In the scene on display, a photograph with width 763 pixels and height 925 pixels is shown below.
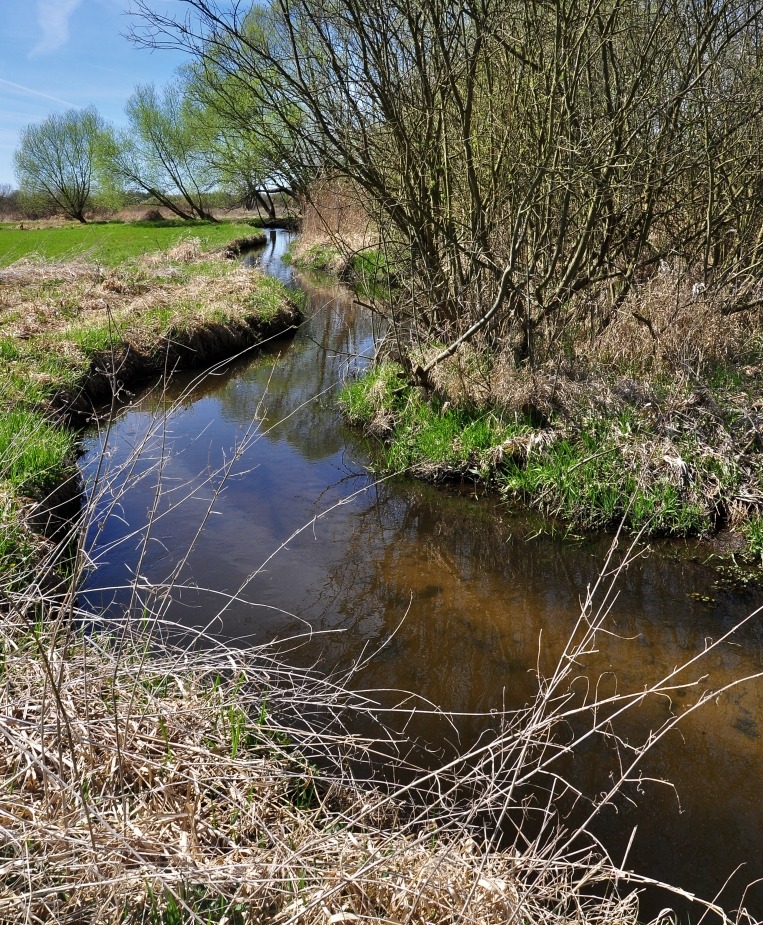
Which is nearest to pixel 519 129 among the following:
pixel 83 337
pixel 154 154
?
pixel 83 337

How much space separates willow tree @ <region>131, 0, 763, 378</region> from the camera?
24.7 ft

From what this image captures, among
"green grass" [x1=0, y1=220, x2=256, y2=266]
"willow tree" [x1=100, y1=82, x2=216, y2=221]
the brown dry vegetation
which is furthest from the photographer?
"willow tree" [x1=100, y1=82, x2=216, y2=221]

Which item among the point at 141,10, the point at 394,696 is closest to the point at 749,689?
the point at 394,696

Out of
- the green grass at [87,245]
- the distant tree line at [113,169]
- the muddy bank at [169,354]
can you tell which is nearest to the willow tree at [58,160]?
the distant tree line at [113,169]

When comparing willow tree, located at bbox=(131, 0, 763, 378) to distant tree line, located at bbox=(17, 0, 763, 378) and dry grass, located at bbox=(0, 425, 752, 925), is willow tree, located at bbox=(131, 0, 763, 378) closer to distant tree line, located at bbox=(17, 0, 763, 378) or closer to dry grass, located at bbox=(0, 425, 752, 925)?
distant tree line, located at bbox=(17, 0, 763, 378)

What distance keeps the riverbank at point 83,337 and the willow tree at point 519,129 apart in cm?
264

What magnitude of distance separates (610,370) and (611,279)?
2.04 m

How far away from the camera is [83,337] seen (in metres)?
10.8

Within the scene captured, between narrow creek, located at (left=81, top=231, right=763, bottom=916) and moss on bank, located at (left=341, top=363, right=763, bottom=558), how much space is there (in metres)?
0.31

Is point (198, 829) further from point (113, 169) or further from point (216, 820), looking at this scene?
point (113, 169)

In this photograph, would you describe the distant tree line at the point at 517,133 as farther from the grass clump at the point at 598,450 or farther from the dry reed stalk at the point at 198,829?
the dry reed stalk at the point at 198,829

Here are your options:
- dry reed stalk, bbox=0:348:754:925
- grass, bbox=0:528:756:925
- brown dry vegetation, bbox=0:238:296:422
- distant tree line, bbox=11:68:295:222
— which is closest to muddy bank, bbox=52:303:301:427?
brown dry vegetation, bbox=0:238:296:422

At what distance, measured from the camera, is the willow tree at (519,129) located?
7.52 metres

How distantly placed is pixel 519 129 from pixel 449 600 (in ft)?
17.3
